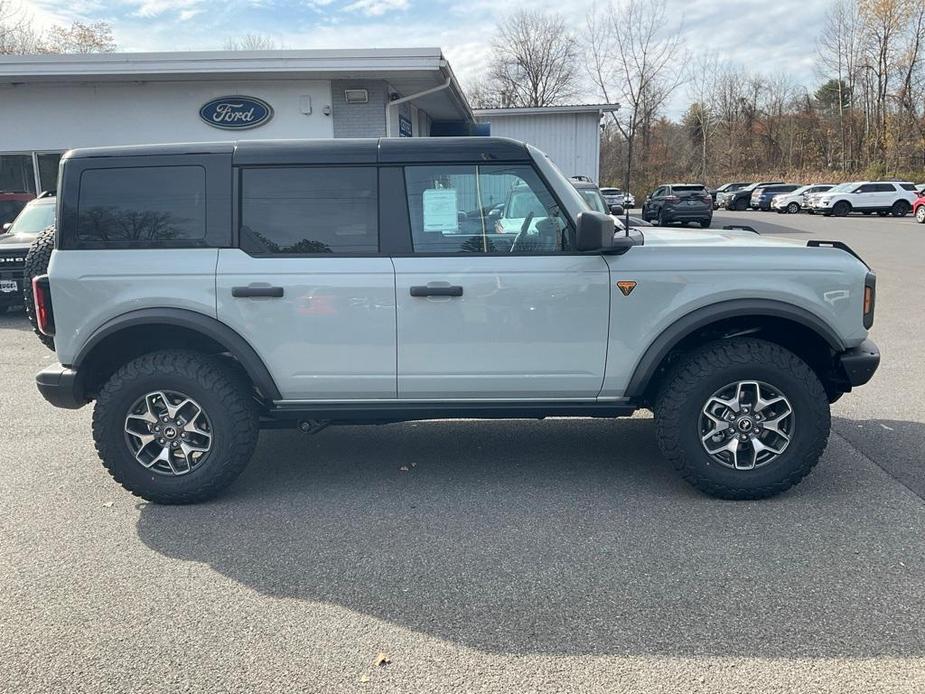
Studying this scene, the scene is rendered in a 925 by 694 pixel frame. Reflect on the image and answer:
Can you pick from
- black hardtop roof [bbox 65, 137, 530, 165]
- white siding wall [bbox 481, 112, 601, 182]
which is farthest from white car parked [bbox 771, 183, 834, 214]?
black hardtop roof [bbox 65, 137, 530, 165]

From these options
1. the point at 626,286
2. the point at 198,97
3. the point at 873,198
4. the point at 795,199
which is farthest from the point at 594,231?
the point at 795,199

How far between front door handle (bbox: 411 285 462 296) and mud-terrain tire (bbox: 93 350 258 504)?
1.21 meters

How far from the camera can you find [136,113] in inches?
→ 523

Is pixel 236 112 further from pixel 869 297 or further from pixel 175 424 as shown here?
pixel 869 297

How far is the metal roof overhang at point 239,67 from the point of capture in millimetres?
Result: 11625

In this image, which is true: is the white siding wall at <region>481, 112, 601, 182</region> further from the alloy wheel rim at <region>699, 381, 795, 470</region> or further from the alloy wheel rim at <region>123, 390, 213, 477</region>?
the alloy wheel rim at <region>123, 390, 213, 477</region>

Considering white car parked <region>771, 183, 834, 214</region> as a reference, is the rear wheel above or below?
below

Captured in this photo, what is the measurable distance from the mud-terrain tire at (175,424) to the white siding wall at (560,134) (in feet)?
68.4

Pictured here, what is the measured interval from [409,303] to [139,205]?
1.65 meters

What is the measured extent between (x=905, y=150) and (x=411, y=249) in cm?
5321

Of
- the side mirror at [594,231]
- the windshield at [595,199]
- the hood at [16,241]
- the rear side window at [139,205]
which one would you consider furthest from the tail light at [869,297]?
the hood at [16,241]

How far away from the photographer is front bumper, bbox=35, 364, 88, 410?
417 cm

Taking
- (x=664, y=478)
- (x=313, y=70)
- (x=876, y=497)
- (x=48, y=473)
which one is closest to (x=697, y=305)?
(x=664, y=478)

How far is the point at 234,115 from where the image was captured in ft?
42.7
